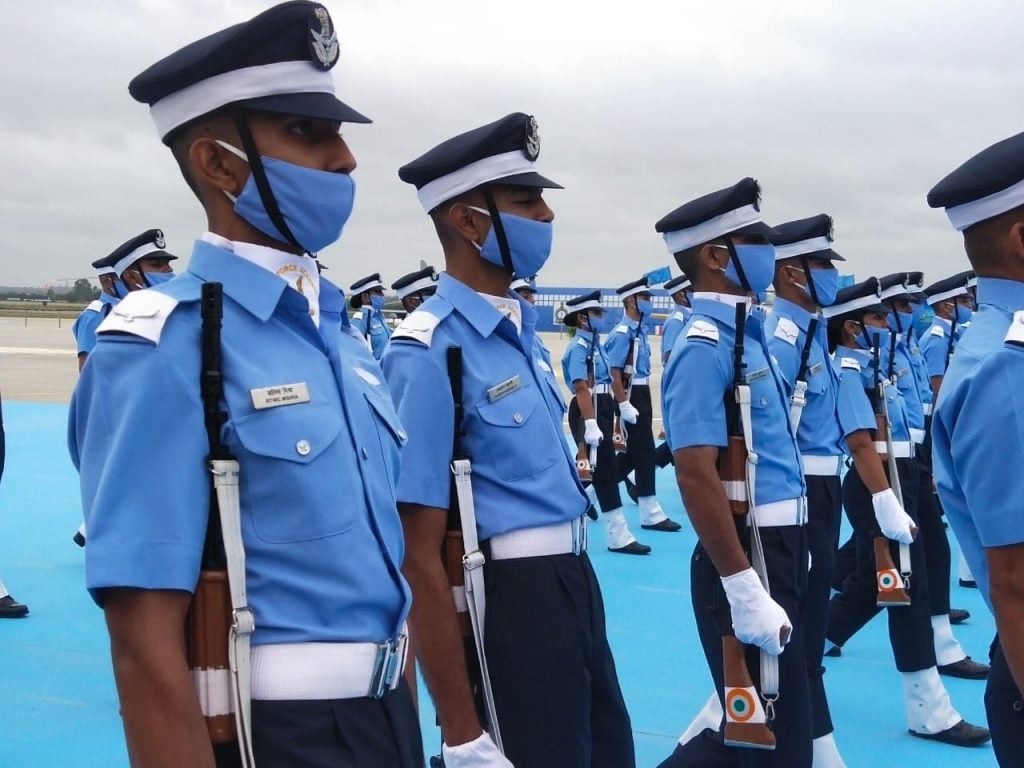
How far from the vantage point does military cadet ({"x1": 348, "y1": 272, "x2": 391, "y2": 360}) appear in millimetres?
12375

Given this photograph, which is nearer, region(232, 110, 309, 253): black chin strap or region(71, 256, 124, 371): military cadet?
region(232, 110, 309, 253): black chin strap

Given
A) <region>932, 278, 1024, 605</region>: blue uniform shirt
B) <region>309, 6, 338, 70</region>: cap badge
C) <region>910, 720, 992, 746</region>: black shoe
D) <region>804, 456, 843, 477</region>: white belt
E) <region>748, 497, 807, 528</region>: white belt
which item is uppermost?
<region>309, 6, 338, 70</region>: cap badge

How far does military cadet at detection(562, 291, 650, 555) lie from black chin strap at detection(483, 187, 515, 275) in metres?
6.09

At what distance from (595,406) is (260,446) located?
31.1ft

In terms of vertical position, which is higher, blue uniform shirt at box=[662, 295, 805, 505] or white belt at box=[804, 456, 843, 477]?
blue uniform shirt at box=[662, 295, 805, 505]

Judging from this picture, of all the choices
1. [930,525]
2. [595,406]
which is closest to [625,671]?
[930,525]

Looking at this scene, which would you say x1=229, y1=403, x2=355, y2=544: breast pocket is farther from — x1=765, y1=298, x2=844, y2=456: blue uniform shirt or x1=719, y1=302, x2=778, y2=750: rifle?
x1=765, y1=298, x2=844, y2=456: blue uniform shirt

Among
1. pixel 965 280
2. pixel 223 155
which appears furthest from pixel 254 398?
pixel 965 280

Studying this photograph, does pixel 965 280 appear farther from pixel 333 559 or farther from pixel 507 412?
pixel 333 559

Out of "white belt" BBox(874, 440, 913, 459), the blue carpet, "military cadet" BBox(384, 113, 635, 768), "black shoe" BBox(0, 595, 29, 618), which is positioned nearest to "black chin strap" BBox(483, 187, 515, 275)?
"military cadet" BBox(384, 113, 635, 768)

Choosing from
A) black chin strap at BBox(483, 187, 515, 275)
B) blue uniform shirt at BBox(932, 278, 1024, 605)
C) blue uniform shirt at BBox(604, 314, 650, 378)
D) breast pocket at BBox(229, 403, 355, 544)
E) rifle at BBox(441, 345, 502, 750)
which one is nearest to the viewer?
breast pocket at BBox(229, 403, 355, 544)

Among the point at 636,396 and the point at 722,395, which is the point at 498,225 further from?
the point at 636,396

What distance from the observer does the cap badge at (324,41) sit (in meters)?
2.02

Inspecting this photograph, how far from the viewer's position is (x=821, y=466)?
4.93 metres
